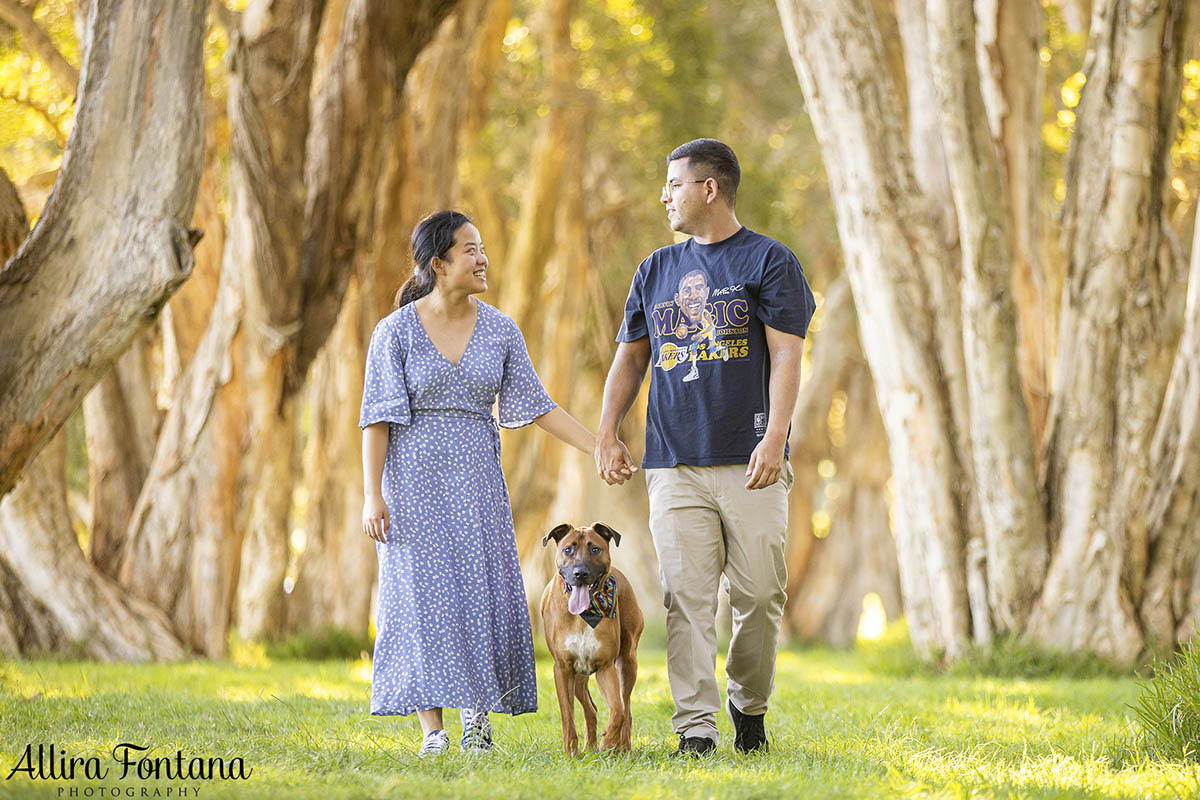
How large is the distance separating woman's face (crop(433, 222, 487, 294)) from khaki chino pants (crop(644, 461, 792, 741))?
117 centimetres

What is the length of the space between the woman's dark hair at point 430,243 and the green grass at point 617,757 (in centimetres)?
195

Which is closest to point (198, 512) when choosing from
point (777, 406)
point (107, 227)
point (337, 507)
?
point (337, 507)

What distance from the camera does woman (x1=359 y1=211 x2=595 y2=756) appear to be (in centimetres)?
505

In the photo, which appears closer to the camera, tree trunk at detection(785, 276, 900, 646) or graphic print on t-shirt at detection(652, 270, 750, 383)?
graphic print on t-shirt at detection(652, 270, 750, 383)

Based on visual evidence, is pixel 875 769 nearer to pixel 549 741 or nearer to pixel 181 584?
pixel 549 741

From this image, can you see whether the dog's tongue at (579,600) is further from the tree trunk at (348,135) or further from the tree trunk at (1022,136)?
the tree trunk at (1022,136)

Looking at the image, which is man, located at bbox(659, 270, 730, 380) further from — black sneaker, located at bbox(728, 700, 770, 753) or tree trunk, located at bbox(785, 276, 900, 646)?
tree trunk, located at bbox(785, 276, 900, 646)

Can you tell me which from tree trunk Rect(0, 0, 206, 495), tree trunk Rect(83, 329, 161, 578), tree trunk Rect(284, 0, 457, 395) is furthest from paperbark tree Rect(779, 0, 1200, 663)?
tree trunk Rect(83, 329, 161, 578)

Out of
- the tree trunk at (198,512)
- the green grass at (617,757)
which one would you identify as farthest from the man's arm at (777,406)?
the tree trunk at (198,512)

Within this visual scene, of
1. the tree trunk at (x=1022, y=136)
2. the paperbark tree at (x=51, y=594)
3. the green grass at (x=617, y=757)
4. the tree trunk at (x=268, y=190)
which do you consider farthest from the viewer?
the tree trunk at (x=1022, y=136)

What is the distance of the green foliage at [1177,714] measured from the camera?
489cm

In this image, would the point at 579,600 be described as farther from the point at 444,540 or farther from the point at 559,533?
the point at 444,540

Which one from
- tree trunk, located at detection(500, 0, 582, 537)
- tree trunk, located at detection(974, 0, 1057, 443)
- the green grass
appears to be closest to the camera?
the green grass

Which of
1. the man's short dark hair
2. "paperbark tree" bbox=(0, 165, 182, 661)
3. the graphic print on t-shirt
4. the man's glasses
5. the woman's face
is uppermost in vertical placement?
the man's short dark hair
